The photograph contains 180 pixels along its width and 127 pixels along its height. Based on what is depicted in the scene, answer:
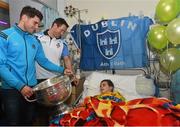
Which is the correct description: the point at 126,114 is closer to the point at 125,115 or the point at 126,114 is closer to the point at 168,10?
the point at 125,115

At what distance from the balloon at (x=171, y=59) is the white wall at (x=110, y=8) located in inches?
35.8

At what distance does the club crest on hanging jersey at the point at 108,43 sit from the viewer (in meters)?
3.55

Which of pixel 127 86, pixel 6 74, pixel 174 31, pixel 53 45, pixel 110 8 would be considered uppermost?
pixel 110 8

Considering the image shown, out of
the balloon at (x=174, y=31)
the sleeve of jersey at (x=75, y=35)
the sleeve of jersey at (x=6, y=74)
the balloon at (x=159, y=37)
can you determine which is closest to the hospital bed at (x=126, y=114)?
the sleeve of jersey at (x=6, y=74)

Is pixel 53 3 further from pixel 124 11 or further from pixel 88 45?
pixel 124 11

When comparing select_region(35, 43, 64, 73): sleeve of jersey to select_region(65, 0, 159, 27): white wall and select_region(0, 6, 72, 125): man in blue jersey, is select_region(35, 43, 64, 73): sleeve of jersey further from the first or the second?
select_region(65, 0, 159, 27): white wall

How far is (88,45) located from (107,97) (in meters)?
1.23

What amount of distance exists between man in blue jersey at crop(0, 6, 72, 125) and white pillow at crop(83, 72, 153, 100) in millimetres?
1306

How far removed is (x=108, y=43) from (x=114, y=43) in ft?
0.29

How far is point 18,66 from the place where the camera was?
1.87m

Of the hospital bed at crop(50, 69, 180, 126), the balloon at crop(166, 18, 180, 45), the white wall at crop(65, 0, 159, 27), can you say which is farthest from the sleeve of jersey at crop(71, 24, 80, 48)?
the hospital bed at crop(50, 69, 180, 126)

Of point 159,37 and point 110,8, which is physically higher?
point 110,8

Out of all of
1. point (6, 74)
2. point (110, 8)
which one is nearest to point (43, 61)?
point (6, 74)

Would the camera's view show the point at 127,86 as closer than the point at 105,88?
No
